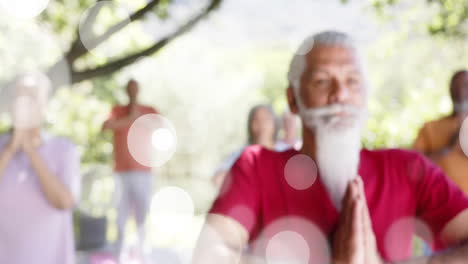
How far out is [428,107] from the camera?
870cm

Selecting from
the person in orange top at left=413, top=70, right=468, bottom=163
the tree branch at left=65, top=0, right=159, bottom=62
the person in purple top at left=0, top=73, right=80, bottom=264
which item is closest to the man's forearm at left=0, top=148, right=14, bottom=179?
the person in purple top at left=0, top=73, right=80, bottom=264

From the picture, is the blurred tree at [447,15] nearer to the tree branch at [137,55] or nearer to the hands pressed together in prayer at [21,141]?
the tree branch at [137,55]

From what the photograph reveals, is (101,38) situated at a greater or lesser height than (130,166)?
greater

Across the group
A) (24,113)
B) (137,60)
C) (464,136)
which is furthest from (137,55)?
(24,113)

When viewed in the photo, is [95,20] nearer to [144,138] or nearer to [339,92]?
[144,138]

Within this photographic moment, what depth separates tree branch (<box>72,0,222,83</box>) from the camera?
185 inches

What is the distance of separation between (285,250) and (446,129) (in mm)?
1999

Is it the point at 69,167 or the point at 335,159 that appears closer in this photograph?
the point at 335,159

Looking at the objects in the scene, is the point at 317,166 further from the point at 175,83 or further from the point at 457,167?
the point at 175,83

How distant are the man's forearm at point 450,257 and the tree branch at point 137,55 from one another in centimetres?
384

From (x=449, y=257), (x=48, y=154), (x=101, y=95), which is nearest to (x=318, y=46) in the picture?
(x=449, y=257)

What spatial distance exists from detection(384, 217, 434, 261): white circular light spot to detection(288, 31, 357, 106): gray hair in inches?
10.9

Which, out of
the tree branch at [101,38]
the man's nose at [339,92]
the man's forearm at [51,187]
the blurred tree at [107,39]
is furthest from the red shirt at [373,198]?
the tree branch at [101,38]

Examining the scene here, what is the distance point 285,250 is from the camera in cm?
105
